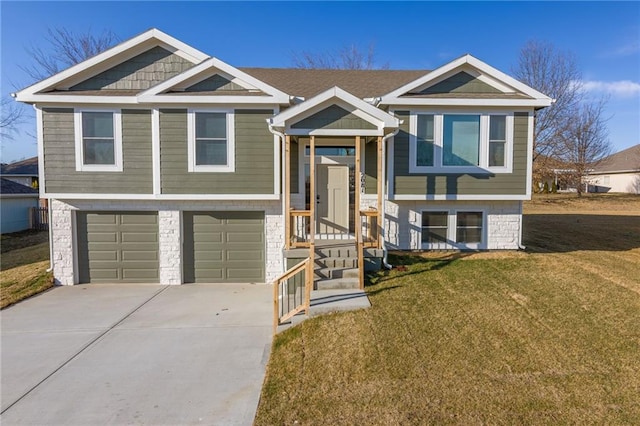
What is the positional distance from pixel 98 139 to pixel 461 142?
9402 millimetres

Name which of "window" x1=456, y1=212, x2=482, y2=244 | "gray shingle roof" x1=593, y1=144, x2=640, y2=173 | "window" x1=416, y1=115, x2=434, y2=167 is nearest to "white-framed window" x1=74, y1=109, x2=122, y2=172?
"window" x1=416, y1=115, x2=434, y2=167

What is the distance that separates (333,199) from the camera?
9.38 meters

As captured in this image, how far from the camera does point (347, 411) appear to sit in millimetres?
3744

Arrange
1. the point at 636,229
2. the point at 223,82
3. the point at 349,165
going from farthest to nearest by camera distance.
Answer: the point at 636,229, the point at 349,165, the point at 223,82

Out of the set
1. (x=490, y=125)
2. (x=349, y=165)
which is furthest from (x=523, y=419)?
(x=490, y=125)

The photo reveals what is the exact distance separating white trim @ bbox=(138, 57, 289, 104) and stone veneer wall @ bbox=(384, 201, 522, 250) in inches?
162

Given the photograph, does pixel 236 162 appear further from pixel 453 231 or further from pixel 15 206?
pixel 15 206

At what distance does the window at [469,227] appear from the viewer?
9.77 m

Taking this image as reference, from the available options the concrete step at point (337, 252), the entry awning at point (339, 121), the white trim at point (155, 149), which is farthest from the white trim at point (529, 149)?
the white trim at point (155, 149)

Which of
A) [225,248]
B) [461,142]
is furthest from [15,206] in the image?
[461,142]

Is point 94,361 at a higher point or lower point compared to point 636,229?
lower

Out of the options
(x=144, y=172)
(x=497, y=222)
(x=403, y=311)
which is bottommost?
(x=403, y=311)

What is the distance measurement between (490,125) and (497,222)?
2719 millimetres

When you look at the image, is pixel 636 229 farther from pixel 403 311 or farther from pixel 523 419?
pixel 523 419
